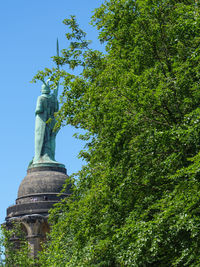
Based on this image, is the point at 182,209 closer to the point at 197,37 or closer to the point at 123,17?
the point at 197,37

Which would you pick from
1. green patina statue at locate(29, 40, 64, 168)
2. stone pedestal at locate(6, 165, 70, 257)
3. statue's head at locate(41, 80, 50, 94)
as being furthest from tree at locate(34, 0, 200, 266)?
statue's head at locate(41, 80, 50, 94)

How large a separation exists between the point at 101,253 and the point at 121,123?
10.9 ft

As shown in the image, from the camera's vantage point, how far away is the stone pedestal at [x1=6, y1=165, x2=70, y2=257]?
35.1 meters

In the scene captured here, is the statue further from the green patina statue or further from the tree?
the tree

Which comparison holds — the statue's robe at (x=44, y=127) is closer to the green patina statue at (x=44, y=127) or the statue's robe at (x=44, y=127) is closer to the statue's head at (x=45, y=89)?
the green patina statue at (x=44, y=127)

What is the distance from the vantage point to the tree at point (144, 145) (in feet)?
33.4

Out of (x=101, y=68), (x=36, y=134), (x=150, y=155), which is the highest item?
(x=36, y=134)

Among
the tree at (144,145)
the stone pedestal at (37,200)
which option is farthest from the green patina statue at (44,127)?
the tree at (144,145)

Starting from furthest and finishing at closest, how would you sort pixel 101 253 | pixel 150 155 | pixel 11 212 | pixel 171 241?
pixel 11 212 < pixel 101 253 < pixel 150 155 < pixel 171 241

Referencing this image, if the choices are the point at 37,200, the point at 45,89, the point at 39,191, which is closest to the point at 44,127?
the point at 45,89

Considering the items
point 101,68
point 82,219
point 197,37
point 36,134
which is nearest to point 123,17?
point 101,68

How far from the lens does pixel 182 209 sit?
9.88 meters

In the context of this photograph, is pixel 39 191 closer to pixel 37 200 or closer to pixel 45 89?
pixel 37 200

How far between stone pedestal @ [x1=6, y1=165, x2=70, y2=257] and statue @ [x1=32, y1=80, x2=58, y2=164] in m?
1.83
